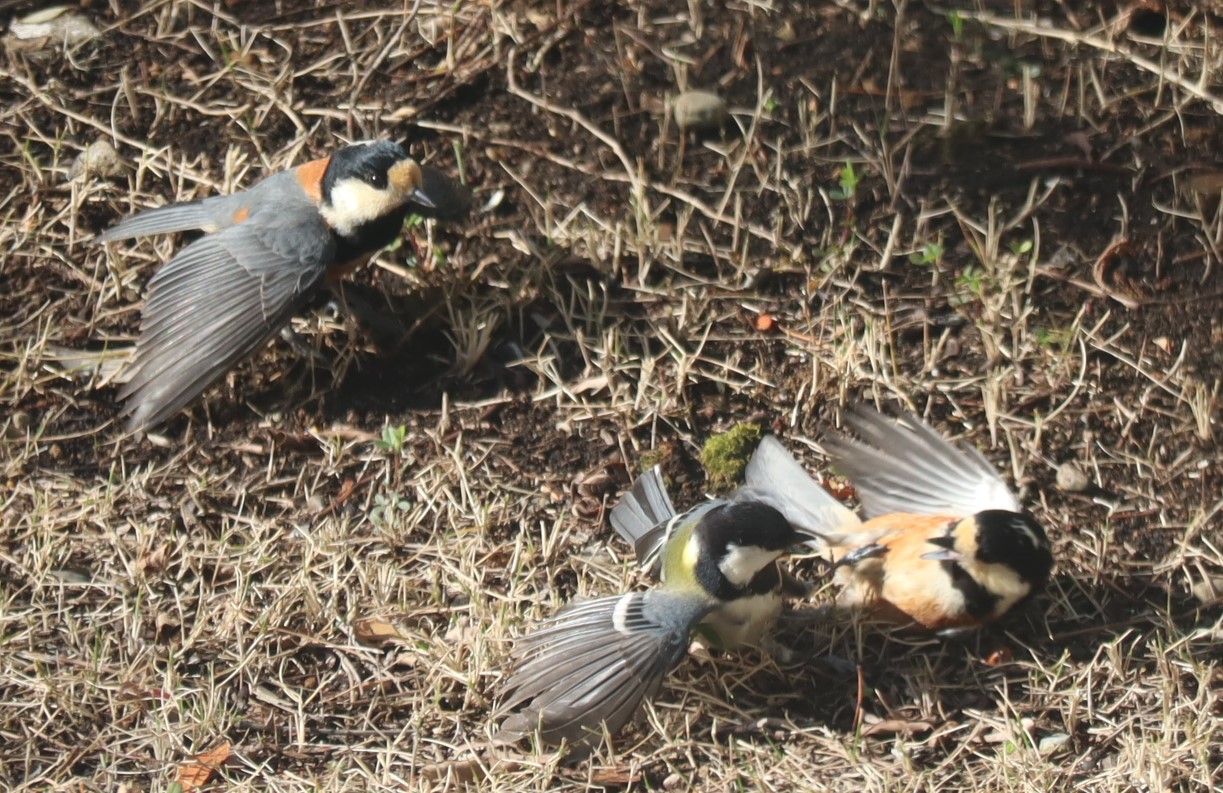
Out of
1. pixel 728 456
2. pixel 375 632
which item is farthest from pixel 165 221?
pixel 728 456

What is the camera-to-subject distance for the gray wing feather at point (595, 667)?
11.6ft

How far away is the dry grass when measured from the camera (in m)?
3.74

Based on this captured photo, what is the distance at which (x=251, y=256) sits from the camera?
4469 mm

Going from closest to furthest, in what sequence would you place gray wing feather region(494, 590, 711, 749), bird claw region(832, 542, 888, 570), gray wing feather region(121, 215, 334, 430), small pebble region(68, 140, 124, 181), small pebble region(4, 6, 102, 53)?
1. gray wing feather region(494, 590, 711, 749)
2. bird claw region(832, 542, 888, 570)
3. gray wing feather region(121, 215, 334, 430)
4. small pebble region(68, 140, 124, 181)
5. small pebble region(4, 6, 102, 53)

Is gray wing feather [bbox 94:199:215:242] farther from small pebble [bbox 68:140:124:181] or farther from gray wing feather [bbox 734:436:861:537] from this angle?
gray wing feather [bbox 734:436:861:537]

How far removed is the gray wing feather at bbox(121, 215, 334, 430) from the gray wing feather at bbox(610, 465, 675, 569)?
3.89 ft

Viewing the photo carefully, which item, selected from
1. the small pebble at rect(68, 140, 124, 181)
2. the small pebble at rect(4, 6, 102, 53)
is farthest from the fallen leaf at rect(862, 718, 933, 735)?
the small pebble at rect(4, 6, 102, 53)

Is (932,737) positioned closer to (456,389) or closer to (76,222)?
(456,389)

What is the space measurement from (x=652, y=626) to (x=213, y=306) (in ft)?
5.67

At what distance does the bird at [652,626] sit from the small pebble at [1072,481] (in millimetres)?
940

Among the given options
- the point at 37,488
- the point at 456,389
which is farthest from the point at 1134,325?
the point at 37,488

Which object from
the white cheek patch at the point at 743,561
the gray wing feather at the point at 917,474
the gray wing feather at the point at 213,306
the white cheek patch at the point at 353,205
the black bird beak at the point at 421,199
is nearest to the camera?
the white cheek patch at the point at 743,561

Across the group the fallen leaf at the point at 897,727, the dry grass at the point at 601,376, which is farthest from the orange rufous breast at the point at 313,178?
the fallen leaf at the point at 897,727

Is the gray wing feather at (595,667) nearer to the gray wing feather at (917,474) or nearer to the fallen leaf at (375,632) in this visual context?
the fallen leaf at (375,632)
